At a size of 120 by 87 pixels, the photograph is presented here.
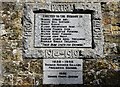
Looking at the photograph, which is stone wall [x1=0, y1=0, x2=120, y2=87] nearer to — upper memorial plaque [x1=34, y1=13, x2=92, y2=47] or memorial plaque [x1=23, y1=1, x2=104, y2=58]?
memorial plaque [x1=23, y1=1, x2=104, y2=58]

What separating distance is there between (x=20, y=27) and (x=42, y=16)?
0.37 meters

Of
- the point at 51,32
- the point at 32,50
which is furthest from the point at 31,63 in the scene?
the point at 51,32

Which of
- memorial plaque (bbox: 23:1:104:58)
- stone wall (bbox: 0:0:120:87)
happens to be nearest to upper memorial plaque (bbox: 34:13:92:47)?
memorial plaque (bbox: 23:1:104:58)

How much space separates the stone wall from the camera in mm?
5797

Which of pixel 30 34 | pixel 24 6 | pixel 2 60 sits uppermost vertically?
pixel 24 6

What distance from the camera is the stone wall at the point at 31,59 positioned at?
5797mm

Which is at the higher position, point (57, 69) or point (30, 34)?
point (30, 34)

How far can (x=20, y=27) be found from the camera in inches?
235

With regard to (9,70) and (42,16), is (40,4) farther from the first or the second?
(9,70)

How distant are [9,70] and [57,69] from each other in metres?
0.71

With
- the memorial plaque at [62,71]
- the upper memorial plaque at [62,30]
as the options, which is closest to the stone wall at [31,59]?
the memorial plaque at [62,71]

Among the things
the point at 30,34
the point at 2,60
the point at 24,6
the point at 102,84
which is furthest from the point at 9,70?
the point at 102,84

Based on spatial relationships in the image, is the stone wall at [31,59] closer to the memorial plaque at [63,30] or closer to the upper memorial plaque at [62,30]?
the memorial plaque at [63,30]

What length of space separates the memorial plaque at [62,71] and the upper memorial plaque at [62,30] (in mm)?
255
